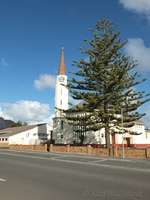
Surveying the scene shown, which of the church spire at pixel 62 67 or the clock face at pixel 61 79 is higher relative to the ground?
the church spire at pixel 62 67

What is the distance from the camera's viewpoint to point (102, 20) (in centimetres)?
2911

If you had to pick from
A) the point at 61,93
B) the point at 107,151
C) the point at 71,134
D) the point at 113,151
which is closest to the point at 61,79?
the point at 61,93

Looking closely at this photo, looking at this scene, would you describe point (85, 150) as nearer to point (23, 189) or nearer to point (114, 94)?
point (114, 94)

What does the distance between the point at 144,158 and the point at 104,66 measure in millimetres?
12669

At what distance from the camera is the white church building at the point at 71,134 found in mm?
34531

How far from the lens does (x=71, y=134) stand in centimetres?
3725

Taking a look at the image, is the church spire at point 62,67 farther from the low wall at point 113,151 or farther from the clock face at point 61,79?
the low wall at point 113,151

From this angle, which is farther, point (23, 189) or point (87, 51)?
point (87, 51)

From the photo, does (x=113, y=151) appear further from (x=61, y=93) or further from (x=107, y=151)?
(x=61, y=93)

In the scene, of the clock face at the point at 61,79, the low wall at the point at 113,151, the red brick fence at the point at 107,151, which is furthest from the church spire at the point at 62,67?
the low wall at the point at 113,151

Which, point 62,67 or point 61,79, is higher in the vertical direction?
point 62,67

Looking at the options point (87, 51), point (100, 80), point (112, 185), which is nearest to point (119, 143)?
point (100, 80)

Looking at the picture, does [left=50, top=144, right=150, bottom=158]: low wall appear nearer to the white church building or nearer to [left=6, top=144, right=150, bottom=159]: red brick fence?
[left=6, top=144, right=150, bottom=159]: red brick fence

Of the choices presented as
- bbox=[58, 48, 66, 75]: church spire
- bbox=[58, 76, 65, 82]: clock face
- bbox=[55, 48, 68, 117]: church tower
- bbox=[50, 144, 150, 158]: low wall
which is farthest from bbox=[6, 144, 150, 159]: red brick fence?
bbox=[58, 48, 66, 75]: church spire
